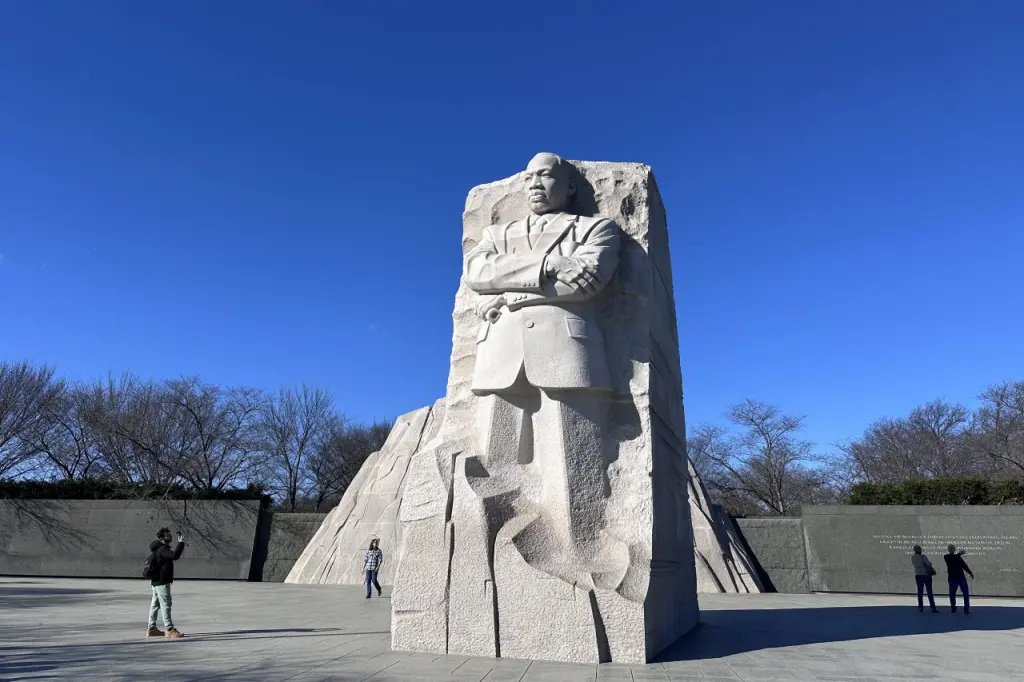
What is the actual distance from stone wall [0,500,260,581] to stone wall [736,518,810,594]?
40.8 feet

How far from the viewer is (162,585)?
22.6 feet

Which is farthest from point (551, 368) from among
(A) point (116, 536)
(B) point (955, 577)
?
(A) point (116, 536)

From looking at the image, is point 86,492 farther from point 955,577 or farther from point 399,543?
point 955,577

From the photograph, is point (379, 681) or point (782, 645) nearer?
point (379, 681)

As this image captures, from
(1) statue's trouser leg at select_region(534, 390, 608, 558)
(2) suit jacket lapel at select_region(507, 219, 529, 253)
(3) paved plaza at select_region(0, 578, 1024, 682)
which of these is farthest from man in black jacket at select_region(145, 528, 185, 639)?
(2) suit jacket lapel at select_region(507, 219, 529, 253)

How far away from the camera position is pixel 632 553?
5.37 m

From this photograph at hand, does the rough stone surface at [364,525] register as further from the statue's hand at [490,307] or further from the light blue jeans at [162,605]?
the statue's hand at [490,307]

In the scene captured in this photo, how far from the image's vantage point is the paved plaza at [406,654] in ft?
14.9

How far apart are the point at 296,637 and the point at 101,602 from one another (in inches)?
238

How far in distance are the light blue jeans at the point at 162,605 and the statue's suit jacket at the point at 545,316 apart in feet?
12.6

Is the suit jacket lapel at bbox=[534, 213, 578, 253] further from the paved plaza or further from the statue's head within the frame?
the paved plaza

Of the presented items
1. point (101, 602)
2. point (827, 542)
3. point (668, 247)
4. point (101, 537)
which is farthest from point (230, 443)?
point (668, 247)

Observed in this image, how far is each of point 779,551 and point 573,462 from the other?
11.9m

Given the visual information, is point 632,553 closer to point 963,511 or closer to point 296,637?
point 296,637
